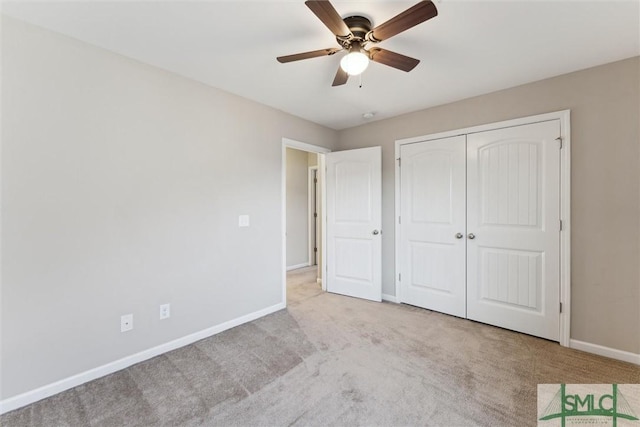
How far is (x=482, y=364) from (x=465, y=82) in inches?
95.1

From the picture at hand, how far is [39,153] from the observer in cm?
178

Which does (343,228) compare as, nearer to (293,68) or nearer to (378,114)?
(378,114)

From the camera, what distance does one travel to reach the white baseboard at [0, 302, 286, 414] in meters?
1.70

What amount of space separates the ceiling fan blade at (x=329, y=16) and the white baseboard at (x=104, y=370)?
8.65 ft

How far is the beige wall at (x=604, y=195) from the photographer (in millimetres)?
2154

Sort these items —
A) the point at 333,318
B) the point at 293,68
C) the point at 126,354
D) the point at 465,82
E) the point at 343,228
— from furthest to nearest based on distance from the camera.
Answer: the point at 343,228 → the point at 333,318 → the point at 465,82 → the point at 293,68 → the point at 126,354

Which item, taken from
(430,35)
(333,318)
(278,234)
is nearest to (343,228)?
(278,234)

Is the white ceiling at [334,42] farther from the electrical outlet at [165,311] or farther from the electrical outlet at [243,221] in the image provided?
the electrical outlet at [165,311]

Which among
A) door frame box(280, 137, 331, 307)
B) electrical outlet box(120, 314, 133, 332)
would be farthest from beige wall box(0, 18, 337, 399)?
door frame box(280, 137, 331, 307)

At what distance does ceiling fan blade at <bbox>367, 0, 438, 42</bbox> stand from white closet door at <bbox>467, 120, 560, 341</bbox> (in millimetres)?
1819

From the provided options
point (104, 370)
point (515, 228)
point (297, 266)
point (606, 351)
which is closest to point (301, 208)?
point (297, 266)

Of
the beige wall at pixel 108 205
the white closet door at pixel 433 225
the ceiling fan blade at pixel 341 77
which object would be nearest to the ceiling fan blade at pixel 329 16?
the ceiling fan blade at pixel 341 77

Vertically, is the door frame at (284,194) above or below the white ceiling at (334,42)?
below

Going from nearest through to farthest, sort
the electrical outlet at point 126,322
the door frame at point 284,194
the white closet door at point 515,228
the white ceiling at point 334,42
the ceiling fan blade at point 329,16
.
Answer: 1. the ceiling fan blade at point 329,16
2. the white ceiling at point 334,42
3. the electrical outlet at point 126,322
4. the white closet door at point 515,228
5. the door frame at point 284,194
